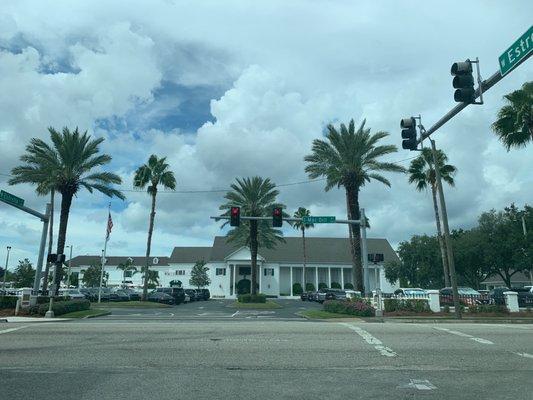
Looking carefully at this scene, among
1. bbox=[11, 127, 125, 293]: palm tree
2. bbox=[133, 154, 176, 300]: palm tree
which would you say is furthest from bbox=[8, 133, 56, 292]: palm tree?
bbox=[133, 154, 176, 300]: palm tree

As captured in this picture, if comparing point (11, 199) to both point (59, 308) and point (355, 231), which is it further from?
point (355, 231)

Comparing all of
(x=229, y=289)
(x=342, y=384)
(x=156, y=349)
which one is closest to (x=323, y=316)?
(x=156, y=349)

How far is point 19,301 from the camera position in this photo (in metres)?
25.4

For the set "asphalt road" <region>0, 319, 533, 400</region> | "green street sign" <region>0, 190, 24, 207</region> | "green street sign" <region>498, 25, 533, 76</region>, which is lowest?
"asphalt road" <region>0, 319, 533, 400</region>

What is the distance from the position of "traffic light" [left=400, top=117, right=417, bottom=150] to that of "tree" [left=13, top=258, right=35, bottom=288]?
76.6 m

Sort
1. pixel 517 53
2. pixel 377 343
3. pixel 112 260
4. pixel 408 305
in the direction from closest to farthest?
1. pixel 517 53
2. pixel 377 343
3. pixel 408 305
4. pixel 112 260

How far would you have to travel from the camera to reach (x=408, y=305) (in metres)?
27.0

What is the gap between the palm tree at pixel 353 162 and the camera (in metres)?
35.5

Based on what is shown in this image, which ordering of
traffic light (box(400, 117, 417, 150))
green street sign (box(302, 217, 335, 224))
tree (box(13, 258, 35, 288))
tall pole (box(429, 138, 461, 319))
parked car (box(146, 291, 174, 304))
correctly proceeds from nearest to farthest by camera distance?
Result: traffic light (box(400, 117, 417, 150)), tall pole (box(429, 138, 461, 319)), green street sign (box(302, 217, 335, 224)), parked car (box(146, 291, 174, 304)), tree (box(13, 258, 35, 288))

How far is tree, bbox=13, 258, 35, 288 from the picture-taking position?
256 feet

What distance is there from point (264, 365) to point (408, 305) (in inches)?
768

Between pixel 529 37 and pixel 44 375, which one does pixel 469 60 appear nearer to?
pixel 529 37

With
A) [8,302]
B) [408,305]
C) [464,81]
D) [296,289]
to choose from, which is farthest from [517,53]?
[296,289]

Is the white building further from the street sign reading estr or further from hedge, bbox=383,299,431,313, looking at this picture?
hedge, bbox=383,299,431,313
